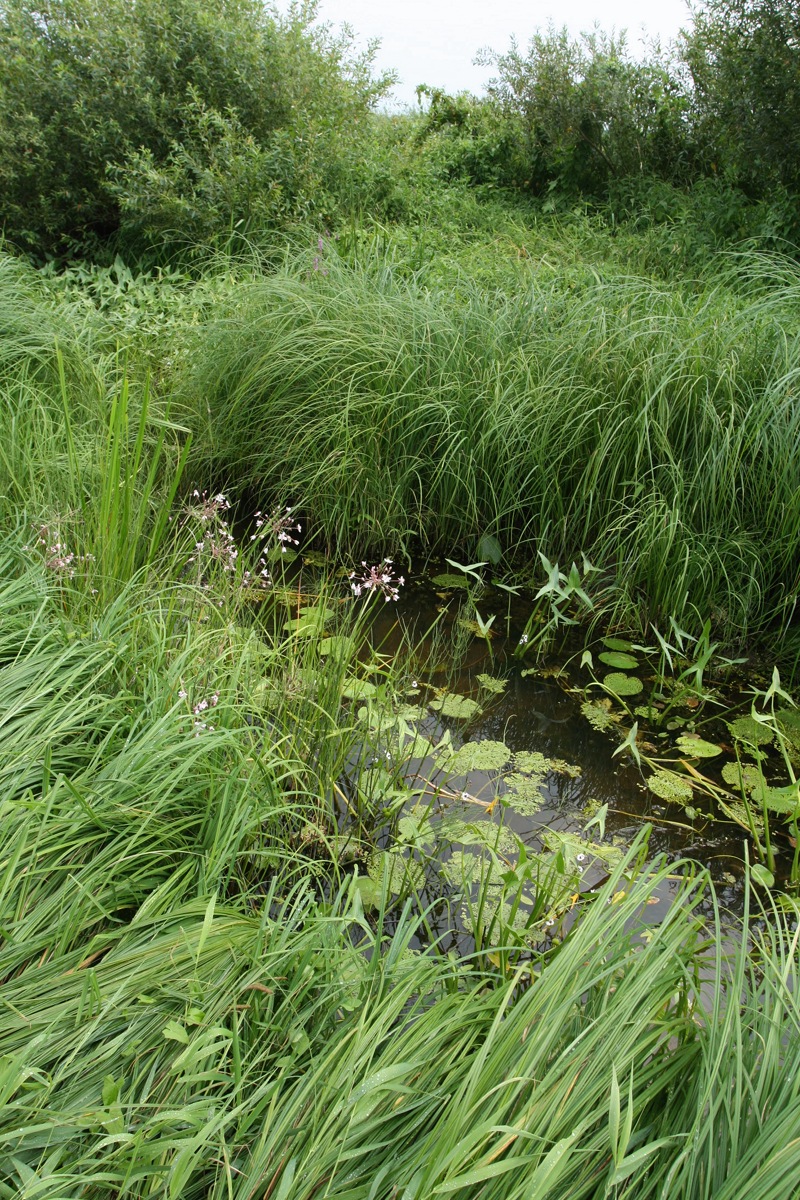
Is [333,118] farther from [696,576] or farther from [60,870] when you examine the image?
[60,870]

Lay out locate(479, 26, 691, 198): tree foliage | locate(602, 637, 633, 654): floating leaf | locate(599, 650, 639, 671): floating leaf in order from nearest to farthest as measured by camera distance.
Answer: locate(599, 650, 639, 671): floating leaf, locate(602, 637, 633, 654): floating leaf, locate(479, 26, 691, 198): tree foliage

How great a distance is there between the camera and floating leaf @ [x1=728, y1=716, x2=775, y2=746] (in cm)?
301

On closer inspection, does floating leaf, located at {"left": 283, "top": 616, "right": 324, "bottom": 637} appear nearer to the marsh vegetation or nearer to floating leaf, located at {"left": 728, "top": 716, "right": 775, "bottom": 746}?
the marsh vegetation

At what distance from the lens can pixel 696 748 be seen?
2941 millimetres

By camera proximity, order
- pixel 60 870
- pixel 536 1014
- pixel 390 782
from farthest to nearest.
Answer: pixel 390 782 < pixel 60 870 < pixel 536 1014

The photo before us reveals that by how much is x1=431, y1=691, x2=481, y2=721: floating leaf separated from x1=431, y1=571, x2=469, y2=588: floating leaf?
880 millimetres

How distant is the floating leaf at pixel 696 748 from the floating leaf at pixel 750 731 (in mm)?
106

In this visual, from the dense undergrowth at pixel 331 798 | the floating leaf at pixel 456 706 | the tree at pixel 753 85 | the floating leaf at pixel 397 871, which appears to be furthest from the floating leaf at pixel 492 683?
the tree at pixel 753 85

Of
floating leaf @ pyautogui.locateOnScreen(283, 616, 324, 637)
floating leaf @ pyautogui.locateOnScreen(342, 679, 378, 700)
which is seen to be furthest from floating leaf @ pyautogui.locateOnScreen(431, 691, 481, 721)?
floating leaf @ pyautogui.locateOnScreen(283, 616, 324, 637)

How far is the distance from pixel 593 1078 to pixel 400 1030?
1.25 feet

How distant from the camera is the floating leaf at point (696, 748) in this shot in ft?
9.59

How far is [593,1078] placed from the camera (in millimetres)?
1377

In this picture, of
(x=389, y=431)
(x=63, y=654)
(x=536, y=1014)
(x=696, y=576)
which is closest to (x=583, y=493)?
(x=696, y=576)

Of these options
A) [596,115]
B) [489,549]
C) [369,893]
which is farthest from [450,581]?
[596,115]
